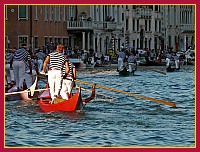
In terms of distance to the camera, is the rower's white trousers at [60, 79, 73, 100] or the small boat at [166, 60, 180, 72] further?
the small boat at [166, 60, 180, 72]

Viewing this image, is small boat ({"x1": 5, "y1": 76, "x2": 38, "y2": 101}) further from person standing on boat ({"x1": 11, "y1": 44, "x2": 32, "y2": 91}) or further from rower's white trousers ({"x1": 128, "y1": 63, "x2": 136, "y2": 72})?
rower's white trousers ({"x1": 128, "y1": 63, "x2": 136, "y2": 72})

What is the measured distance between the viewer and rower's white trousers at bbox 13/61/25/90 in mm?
17656

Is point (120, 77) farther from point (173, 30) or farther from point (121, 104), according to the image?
point (173, 30)

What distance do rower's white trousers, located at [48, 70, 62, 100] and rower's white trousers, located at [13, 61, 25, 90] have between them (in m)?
2.75

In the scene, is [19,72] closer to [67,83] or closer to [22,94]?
[22,94]

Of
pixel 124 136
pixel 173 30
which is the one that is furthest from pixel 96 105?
pixel 173 30

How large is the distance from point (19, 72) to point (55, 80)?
128 inches

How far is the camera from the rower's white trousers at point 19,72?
17656 millimetres

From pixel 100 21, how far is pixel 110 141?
4078cm

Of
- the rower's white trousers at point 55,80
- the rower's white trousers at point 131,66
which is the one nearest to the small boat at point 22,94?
the rower's white trousers at point 55,80

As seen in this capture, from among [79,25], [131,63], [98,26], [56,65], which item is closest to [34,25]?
[79,25]

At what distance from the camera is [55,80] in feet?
48.2

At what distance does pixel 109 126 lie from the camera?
547 inches

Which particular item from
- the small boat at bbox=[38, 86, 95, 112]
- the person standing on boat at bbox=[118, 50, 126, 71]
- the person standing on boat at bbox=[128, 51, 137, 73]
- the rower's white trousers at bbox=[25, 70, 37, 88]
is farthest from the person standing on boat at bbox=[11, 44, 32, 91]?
the person standing on boat at bbox=[118, 50, 126, 71]
